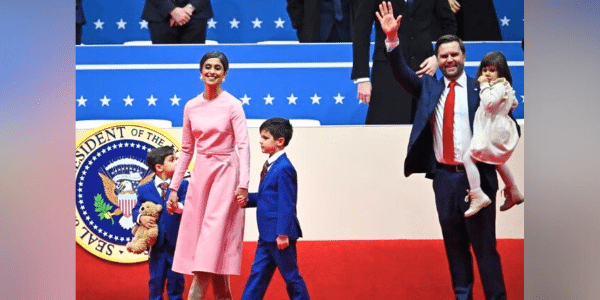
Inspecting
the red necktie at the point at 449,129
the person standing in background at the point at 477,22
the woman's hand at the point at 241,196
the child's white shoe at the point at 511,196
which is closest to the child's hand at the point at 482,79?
the red necktie at the point at 449,129

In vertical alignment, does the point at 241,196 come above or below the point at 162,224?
above

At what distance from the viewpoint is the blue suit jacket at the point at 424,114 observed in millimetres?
3969

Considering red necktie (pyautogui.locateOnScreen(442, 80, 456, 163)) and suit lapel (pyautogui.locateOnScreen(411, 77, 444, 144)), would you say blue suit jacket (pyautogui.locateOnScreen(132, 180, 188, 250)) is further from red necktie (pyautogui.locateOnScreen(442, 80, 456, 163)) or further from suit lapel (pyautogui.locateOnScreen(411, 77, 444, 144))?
red necktie (pyautogui.locateOnScreen(442, 80, 456, 163))

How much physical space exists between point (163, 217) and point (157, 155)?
342 millimetres

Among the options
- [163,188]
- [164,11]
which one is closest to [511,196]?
[163,188]

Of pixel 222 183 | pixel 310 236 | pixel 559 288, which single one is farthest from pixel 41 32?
pixel 310 236

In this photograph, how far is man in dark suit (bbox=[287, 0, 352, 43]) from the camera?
16.2 ft

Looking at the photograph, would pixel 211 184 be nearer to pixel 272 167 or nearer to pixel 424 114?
pixel 272 167

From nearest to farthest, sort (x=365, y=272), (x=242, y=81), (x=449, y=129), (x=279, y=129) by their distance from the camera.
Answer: (x=449, y=129) → (x=279, y=129) → (x=365, y=272) → (x=242, y=81)

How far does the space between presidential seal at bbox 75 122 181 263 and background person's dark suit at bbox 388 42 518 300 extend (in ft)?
5.19

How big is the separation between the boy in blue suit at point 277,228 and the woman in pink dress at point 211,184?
0.41 feet

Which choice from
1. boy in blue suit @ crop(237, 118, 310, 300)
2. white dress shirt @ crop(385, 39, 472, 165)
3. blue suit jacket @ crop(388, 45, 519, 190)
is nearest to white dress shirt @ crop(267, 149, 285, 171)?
boy in blue suit @ crop(237, 118, 310, 300)

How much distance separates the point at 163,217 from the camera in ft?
14.1

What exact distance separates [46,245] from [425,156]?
2769 mm
